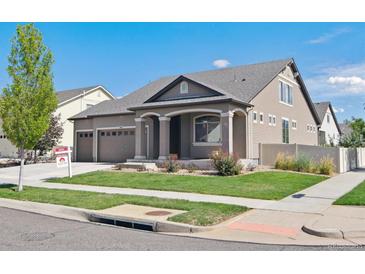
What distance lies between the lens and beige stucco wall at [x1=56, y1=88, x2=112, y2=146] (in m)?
38.7

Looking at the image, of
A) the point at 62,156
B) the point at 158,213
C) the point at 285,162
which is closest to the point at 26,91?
the point at 62,156

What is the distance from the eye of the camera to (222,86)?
24281 mm

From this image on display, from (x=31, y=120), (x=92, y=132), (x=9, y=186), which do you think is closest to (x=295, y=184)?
(x=31, y=120)

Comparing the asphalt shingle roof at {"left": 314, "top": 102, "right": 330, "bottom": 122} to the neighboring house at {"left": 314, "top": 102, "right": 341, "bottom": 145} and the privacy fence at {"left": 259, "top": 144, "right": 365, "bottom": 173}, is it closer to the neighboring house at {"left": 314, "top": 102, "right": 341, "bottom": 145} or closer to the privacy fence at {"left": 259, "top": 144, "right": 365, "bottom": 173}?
the neighboring house at {"left": 314, "top": 102, "right": 341, "bottom": 145}

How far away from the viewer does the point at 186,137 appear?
22.5m

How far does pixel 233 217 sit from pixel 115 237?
3024 millimetres

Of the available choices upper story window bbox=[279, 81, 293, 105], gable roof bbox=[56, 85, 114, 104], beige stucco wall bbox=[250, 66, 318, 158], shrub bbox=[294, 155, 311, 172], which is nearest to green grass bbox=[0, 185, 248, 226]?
shrub bbox=[294, 155, 311, 172]

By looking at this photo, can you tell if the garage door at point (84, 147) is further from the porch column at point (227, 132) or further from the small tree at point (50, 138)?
the porch column at point (227, 132)

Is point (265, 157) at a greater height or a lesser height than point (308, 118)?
lesser

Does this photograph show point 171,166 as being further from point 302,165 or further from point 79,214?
point 79,214

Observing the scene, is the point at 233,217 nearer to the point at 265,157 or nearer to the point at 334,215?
the point at 334,215

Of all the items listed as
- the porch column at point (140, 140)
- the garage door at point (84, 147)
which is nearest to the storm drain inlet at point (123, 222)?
the porch column at point (140, 140)

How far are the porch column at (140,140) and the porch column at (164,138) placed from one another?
1911 millimetres

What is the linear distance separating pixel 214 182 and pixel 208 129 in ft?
26.1
